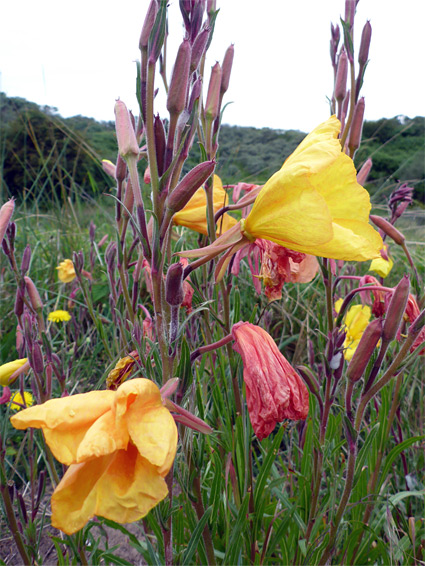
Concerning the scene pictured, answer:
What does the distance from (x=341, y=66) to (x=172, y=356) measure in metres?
1.28

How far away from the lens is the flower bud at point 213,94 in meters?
1.42

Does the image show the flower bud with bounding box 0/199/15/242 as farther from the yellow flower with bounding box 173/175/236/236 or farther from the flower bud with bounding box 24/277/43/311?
the yellow flower with bounding box 173/175/236/236

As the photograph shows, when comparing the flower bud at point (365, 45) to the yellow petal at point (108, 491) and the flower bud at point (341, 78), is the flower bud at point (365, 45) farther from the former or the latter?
the yellow petal at point (108, 491)

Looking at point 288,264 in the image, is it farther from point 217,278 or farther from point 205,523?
point 205,523

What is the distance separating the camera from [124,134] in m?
0.98

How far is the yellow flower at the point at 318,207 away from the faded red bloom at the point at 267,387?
233mm

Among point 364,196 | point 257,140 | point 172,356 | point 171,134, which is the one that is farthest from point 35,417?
point 257,140

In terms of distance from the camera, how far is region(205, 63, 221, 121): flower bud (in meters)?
1.42

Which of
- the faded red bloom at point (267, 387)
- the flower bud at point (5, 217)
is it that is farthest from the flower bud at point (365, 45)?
the flower bud at point (5, 217)

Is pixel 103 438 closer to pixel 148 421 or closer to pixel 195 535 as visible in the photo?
pixel 148 421

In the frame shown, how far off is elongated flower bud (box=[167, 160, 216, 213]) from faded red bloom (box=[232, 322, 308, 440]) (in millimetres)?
328

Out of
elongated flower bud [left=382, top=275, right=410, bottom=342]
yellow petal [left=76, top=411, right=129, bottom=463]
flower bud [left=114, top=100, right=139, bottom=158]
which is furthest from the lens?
elongated flower bud [left=382, top=275, right=410, bottom=342]

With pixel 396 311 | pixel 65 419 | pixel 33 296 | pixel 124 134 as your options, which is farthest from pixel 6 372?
pixel 396 311

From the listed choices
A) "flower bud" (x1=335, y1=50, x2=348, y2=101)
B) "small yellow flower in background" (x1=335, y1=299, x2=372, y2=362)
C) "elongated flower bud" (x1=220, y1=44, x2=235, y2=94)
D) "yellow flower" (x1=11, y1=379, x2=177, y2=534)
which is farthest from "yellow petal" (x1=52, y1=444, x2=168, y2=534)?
"small yellow flower in background" (x1=335, y1=299, x2=372, y2=362)
